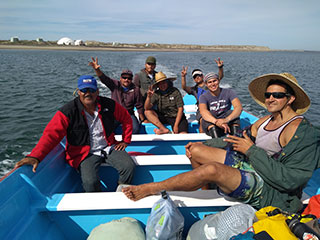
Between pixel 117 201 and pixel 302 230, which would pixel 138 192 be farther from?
pixel 302 230

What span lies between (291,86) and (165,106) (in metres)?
2.49

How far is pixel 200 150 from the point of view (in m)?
2.25

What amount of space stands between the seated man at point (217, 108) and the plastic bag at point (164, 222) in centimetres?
187

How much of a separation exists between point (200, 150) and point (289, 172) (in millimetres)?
820

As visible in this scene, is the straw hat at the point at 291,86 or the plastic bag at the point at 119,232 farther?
the straw hat at the point at 291,86

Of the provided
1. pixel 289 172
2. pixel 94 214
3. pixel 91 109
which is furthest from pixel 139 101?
pixel 289 172

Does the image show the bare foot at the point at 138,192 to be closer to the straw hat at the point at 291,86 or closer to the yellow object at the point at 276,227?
the yellow object at the point at 276,227

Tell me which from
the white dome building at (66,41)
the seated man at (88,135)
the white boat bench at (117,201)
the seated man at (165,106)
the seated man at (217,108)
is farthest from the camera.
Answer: the white dome building at (66,41)

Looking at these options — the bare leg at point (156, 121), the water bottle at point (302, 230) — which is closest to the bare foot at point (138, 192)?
the water bottle at point (302, 230)

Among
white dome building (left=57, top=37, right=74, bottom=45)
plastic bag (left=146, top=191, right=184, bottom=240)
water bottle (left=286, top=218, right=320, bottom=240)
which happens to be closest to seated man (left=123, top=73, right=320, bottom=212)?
plastic bag (left=146, top=191, right=184, bottom=240)

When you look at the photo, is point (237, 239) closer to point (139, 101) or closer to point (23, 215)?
point (23, 215)

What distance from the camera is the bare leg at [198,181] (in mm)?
1761

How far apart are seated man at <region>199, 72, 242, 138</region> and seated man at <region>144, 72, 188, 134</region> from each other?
56 centimetres

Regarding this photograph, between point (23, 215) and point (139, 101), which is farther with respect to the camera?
point (139, 101)
